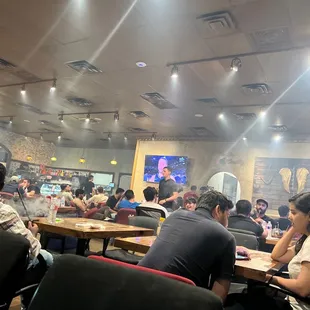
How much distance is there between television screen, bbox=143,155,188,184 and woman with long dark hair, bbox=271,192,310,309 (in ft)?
22.1

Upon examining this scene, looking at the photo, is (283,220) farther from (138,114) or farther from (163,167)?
(163,167)

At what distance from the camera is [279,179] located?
25.9ft

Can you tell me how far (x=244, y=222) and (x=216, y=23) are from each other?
237 centimetres

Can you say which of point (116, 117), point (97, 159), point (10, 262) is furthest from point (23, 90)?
point (97, 159)

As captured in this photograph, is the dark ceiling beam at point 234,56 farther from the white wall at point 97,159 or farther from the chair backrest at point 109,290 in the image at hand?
the white wall at point 97,159

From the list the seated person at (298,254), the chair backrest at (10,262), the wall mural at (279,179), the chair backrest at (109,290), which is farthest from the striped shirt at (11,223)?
the wall mural at (279,179)

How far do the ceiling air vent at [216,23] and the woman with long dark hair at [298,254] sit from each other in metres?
2.17

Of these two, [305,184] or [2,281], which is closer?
[2,281]

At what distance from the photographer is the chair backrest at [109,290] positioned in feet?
2.59

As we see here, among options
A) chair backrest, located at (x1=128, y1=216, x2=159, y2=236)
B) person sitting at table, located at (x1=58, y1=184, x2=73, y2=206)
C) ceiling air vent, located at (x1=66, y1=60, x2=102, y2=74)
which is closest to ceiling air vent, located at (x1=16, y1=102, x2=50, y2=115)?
person sitting at table, located at (x1=58, y1=184, x2=73, y2=206)

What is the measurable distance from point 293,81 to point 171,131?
4.44 m

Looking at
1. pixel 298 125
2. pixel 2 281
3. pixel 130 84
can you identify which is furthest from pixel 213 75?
pixel 2 281

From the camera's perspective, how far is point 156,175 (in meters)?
9.55

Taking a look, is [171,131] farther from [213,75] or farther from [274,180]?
[213,75]
